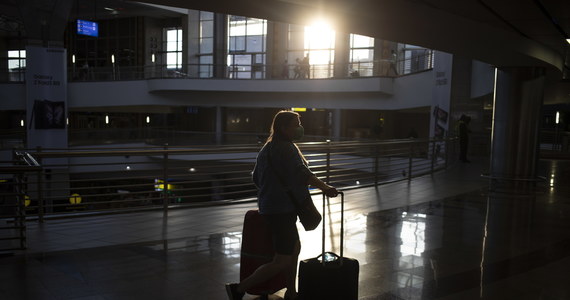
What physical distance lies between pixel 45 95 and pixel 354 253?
20.1m

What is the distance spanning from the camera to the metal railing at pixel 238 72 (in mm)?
26438

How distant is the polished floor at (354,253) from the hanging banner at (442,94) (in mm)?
Result: 9426

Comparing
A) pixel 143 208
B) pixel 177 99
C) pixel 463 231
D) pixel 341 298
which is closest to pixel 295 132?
pixel 341 298

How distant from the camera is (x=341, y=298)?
12.5 ft

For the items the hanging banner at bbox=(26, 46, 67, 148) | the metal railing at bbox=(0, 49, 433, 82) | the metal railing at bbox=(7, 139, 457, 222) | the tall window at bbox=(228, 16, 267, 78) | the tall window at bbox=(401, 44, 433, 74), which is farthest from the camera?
the tall window at bbox=(228, 16, 267, 78)

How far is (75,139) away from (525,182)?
2222cm

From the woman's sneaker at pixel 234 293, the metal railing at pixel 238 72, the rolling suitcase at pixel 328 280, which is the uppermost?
the metal railing at pixel 238 72

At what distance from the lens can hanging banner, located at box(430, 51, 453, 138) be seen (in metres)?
18.5

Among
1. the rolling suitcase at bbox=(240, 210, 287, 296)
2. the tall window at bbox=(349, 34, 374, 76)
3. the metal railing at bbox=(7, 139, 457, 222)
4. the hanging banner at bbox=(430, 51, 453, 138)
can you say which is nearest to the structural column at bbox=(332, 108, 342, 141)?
the tall window at bbox=(349, 34, 374, 76)

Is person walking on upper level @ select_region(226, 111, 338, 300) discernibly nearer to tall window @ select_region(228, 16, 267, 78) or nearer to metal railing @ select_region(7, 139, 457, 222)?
metal railing @ select_region(7, 139, 457, 222)

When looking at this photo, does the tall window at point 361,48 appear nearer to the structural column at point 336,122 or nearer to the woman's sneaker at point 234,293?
the structural column at point 336,122

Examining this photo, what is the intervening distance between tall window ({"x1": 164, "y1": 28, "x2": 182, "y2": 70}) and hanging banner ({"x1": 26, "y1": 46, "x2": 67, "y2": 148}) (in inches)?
787

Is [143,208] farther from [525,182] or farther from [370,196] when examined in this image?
[525,182]

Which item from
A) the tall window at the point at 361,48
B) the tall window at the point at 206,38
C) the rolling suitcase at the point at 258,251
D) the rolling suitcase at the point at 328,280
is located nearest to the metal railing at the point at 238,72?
the tall window at the point at 206,38
